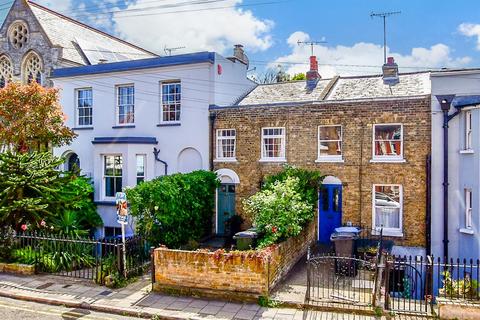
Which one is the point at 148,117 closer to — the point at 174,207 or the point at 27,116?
the point at 27,116

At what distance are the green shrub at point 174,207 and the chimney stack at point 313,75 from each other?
6.94 metres

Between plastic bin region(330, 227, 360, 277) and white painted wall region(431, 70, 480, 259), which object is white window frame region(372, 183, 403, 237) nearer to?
white painted wall region(431, 70, 480, 259)

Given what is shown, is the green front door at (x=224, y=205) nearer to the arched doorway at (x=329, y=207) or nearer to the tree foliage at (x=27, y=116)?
the arched doorway at (x=329, y=207)

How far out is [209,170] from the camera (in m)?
18.2

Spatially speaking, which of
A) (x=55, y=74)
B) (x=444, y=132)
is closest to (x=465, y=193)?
(x=444, y=132)

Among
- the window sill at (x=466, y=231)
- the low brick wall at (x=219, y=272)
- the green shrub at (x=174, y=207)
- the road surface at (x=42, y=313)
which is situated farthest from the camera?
the window sill at (x=466, y=231)

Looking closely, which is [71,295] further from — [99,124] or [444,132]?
[444,132]

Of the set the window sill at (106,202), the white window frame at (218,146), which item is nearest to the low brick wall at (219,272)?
the white window frame at (218,146)

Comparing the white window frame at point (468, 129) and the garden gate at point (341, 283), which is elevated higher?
the white window frame at point (468, 129)

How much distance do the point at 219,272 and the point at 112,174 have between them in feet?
34.7

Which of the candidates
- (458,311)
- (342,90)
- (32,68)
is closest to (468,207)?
(458,311)

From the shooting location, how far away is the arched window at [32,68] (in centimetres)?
2467

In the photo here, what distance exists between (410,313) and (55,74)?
2060 cm

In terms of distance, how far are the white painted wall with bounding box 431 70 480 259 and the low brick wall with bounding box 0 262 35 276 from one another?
13.8 meters
